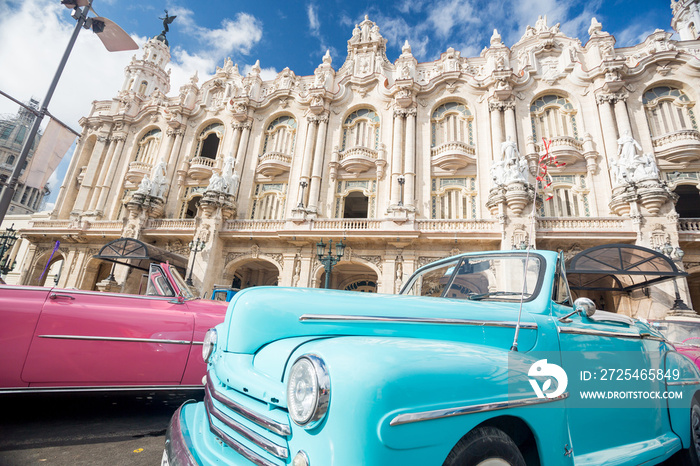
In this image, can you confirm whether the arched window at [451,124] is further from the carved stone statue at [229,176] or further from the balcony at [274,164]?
the carved stone statue at [229,176]

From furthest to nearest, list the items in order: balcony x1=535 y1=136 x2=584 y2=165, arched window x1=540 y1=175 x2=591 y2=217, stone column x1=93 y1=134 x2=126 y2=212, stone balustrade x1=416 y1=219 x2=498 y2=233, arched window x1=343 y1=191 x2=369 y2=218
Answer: stone column x1=93 y1=134 x2=126 y2=212 < arched window x1=343 y1=191 x2=369 y2=218 < balcony x1=535 y1=136 x2=584 y2=165 < arched window x1=540 y1=175 x2=591 y2=217 < stone balustrade x1=416 y1=219 x2=498 y2=233

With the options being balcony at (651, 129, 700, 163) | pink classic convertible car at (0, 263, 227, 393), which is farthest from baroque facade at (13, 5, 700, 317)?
pink classic convertible car at (0, 263, 227, 393)

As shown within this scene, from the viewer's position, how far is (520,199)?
44.8 feet

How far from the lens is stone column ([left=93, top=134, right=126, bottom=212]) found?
69.9 ft

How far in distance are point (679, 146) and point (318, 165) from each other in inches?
673

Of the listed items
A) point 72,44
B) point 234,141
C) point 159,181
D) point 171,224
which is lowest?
point 171,224

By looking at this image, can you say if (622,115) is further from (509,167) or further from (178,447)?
(178,447)

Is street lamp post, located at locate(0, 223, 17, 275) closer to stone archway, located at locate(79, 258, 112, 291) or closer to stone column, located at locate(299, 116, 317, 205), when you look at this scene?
stone archway, located at locate(79, 258, 112, 291)

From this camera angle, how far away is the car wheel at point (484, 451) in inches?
55.0

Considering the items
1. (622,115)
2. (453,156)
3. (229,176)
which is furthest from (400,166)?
(622,115)

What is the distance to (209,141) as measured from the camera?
2195cm

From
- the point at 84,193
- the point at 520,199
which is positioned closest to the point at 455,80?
the point at 520,199

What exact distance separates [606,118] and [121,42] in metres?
20.2

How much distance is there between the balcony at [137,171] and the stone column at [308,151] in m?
11.1
